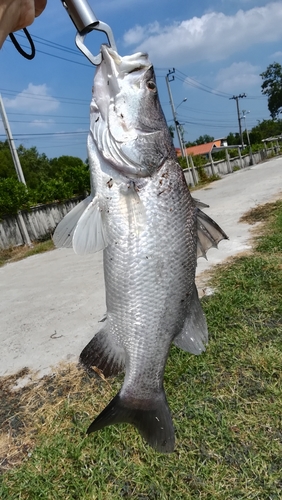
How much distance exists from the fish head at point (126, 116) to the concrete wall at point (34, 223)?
13056 mm

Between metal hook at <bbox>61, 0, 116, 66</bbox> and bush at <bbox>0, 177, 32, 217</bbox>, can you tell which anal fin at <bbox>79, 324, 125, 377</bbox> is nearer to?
metal hook at <bbox>61, 0, 116, 66</bbox>

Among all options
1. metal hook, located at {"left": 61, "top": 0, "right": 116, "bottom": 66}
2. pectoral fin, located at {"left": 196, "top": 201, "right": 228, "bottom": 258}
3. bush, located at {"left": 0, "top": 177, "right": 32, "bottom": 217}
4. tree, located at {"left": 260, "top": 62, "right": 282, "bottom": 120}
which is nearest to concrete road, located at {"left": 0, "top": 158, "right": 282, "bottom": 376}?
pectoral fin, located at {"left": 196, "top": 201, "right": 228, "bottom": 258}

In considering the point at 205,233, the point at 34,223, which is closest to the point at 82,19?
the point at 205,233

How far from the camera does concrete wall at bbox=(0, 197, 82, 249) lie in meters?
14.5

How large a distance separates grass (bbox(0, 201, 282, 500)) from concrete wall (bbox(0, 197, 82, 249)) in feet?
34.9

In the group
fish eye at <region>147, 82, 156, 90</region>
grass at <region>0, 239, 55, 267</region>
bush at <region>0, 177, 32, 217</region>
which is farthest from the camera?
bush at <region>0, 177, 32, 217</region>

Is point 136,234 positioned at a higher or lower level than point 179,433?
higher

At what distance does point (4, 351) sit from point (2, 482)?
249 cm

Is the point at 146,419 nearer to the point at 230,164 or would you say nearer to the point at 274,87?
the point at 230,164

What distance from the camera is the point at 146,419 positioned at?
5.47ft

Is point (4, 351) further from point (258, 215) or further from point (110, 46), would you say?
point (258, 215)

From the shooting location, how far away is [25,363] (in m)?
4.79

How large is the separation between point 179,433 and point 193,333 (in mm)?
1576

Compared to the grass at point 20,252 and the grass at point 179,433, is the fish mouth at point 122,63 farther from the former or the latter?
the grass at point 20,252
